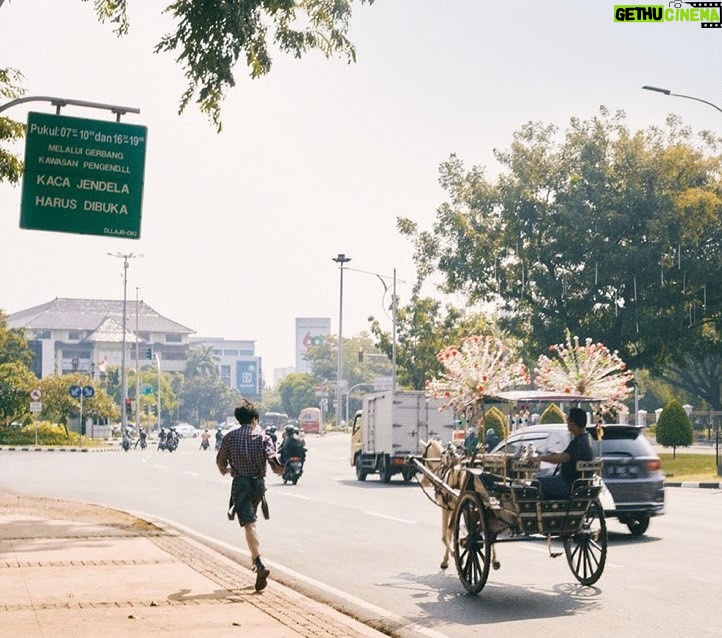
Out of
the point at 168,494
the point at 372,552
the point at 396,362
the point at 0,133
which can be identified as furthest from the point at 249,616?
the point at 396,362

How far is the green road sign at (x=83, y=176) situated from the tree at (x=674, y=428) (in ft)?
107

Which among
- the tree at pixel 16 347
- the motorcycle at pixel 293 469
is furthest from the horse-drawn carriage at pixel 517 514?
the tree at pixel 16 347

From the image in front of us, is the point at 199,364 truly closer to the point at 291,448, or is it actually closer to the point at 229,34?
the point at 291,448

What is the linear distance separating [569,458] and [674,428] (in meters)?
36.7

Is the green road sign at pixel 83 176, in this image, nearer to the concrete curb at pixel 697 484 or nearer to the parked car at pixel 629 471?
the parked car at pixel 629 471

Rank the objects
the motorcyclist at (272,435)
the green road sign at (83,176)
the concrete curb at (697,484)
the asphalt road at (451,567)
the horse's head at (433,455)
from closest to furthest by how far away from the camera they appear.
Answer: the asphalt road at (451,567) < the horse's head at (433,455) < the green road sign at (83,176) < the concrete curb at (697,484) < the motorcyclist at (272,435)

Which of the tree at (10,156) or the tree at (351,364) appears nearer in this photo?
the tree at (10,156)

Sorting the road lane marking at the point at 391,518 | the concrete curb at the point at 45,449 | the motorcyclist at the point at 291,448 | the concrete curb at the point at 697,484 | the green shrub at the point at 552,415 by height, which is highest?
the green shrub at the point at 552,415

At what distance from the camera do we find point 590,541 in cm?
1150

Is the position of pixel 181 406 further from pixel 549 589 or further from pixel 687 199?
pixel 549 589

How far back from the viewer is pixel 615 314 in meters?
48.0

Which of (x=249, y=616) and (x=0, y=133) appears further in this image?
(x=0, y=133)

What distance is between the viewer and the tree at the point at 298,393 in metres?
172

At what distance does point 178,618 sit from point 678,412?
133ft
